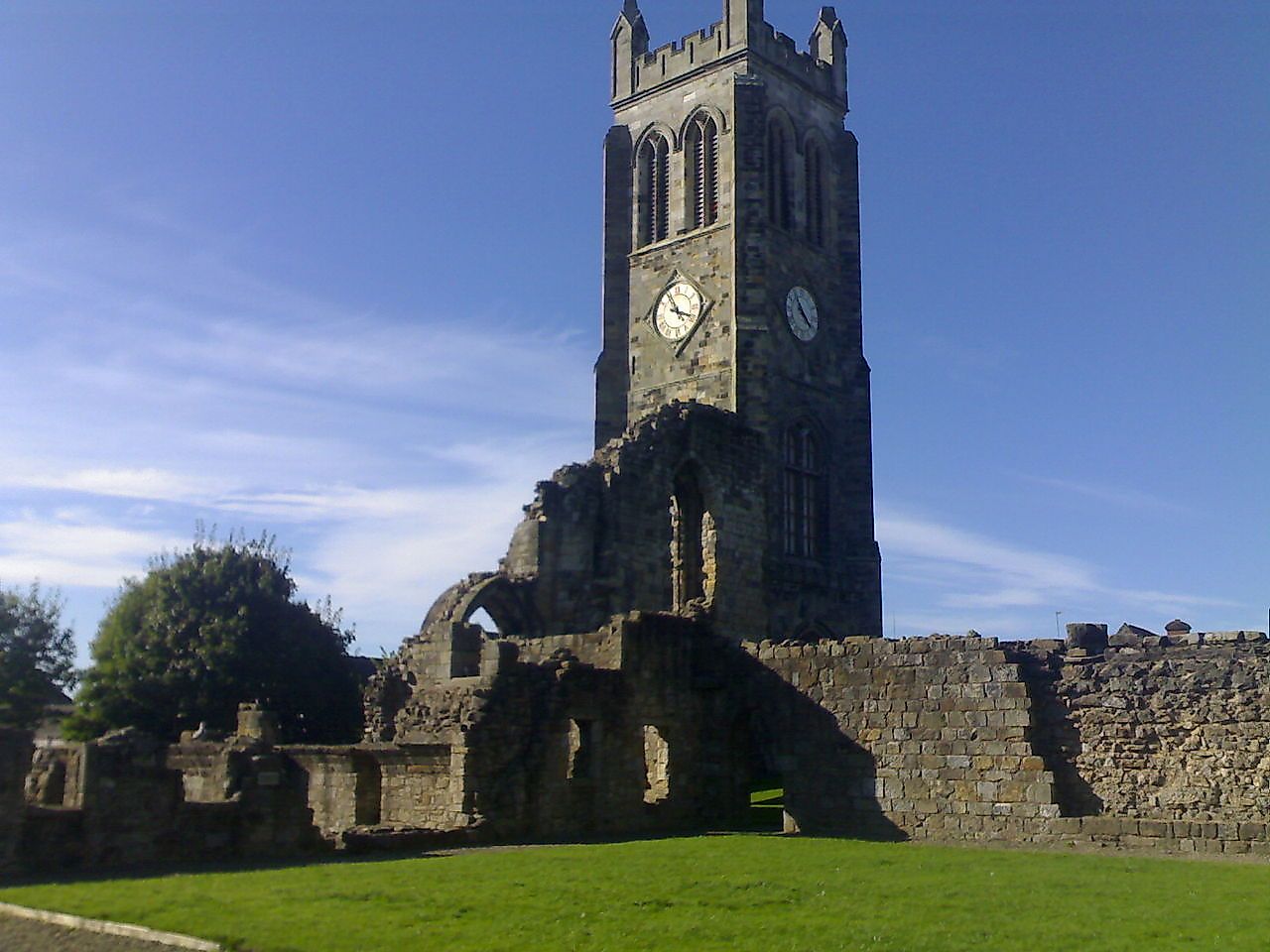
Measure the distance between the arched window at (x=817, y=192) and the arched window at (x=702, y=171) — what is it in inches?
146

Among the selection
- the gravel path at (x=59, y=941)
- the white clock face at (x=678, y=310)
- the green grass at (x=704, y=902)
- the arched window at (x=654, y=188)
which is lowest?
the gravel path at (x=59, y=941)

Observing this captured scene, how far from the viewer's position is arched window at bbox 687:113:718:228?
44.6m

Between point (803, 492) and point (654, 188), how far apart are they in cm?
1166

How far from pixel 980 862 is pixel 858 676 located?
Answer: 5336mm

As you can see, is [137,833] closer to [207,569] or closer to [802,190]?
[207,569]

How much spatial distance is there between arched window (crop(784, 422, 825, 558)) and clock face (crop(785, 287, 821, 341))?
3.12 meters

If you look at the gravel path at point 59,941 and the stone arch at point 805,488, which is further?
the stone arch at point 805,488

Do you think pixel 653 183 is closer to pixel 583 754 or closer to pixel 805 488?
pixel 805 488

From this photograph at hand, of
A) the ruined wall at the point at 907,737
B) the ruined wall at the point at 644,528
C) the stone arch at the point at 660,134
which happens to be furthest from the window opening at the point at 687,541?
the stone arch at the point at 660,134

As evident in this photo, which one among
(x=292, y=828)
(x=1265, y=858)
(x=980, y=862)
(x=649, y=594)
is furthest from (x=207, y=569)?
(x=1265, y=858)

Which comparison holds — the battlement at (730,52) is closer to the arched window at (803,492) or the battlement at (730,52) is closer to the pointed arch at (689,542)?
the arched window at (803,492)

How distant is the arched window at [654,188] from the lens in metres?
45.9

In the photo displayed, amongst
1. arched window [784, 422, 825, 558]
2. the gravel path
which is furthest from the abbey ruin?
the gravel path

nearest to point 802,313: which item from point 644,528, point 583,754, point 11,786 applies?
point 644,528
